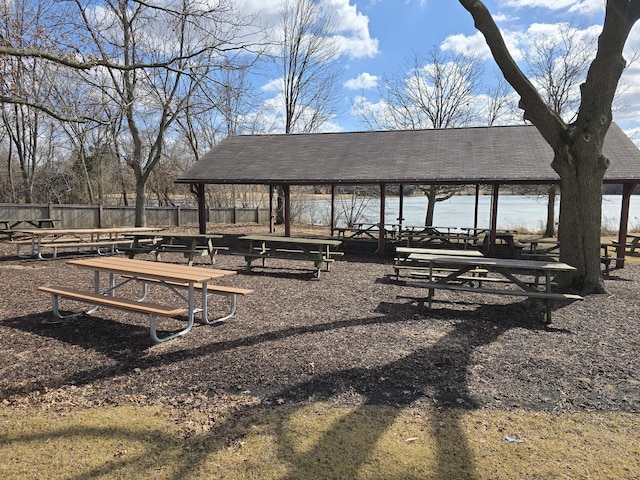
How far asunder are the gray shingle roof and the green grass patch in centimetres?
886

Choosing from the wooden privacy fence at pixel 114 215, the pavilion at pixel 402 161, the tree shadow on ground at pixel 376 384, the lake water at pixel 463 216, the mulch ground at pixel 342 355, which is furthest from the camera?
the lake water at pixel 463 216

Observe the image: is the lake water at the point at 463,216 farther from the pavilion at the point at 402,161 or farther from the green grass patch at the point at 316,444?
the green grass patch at the point at 316,444

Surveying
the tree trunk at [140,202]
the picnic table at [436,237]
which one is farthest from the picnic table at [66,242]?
the picnic table at [436,237]

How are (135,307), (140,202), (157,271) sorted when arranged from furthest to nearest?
1. (140,202)
2. (157,271)
3. (135,307)

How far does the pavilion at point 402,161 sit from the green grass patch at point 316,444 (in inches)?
345

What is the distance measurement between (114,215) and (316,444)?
1893cm

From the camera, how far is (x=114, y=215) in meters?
19.1

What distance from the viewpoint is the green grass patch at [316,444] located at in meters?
2.47

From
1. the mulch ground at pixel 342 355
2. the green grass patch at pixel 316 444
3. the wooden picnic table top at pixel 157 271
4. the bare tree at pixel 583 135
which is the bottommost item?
the green grass patch at pixel 316 444

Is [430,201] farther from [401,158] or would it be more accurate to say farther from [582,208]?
[582,208]

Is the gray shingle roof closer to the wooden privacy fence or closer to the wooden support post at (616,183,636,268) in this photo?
the wooden support post at (616,183,636,268)

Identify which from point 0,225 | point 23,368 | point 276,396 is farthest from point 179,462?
point 0,225

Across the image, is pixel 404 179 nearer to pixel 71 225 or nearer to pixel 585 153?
pixel 585 153

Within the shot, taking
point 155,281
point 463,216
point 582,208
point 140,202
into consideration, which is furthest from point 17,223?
point 463,216
